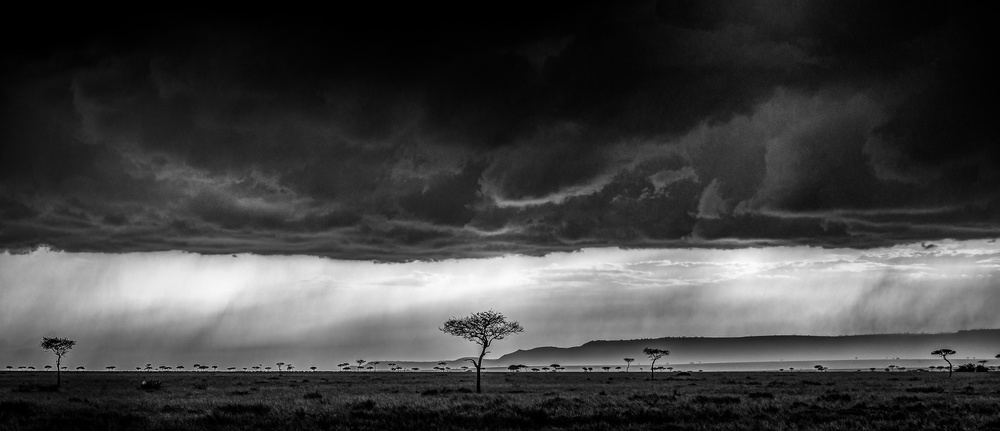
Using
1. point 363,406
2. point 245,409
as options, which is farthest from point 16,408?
point 363,406

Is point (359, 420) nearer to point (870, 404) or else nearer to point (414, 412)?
point (414, 412)

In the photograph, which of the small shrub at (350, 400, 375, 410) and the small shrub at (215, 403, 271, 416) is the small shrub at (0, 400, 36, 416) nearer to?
the small shrub at (215, 403, 271, 416)

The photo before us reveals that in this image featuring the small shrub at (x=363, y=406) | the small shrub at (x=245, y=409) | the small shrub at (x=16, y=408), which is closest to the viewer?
the small shrub at (x=16, y=408)

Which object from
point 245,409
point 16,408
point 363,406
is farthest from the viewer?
point 363,406

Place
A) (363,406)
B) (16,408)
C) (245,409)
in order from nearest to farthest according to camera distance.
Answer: (16,408) < (245,409) < (363,406)

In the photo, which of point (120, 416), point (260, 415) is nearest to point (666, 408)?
point (260, 415)

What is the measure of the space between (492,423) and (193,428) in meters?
12.0

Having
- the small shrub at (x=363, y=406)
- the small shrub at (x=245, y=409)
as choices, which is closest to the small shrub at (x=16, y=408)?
the small shrub at (x=245, y=409)

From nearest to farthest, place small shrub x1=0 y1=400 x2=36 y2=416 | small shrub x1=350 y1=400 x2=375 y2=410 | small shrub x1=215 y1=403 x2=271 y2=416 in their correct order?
1. small shrub x1=0 y1=400 x2=36 y2=416
2. small shrub x1=215 y1=403 x2=271 y2=416
3. small shrub x1=350 y1=400 x2=375 y2=410

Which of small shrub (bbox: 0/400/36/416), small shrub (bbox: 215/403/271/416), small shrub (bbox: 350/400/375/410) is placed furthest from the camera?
small shrub (bbox: 350/400/375/410)

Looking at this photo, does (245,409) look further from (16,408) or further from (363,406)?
(16,408)

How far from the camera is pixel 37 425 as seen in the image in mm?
→ 27656

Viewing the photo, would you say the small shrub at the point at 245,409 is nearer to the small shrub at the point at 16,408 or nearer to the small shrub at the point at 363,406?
the small shrub at the point at 363,406

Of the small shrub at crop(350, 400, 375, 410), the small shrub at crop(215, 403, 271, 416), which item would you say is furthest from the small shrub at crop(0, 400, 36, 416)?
the small shrub at crop(350, 400, 375, 410)
